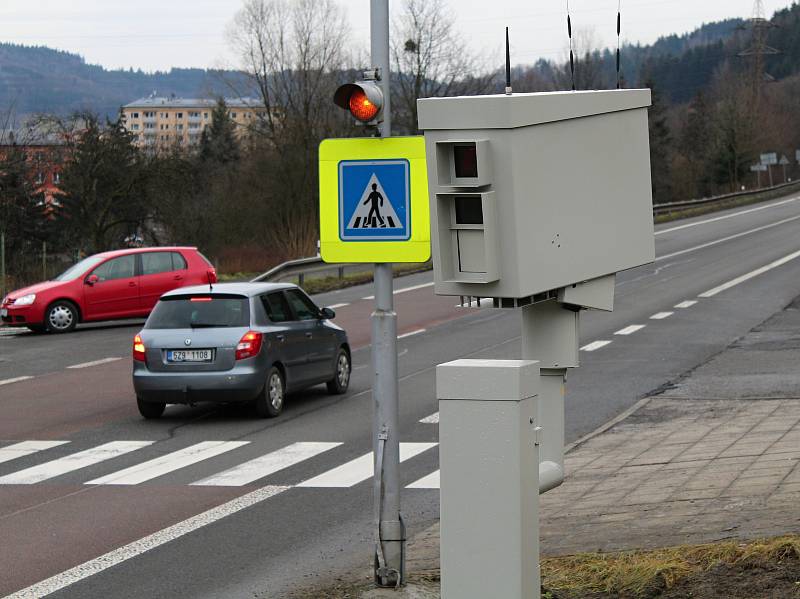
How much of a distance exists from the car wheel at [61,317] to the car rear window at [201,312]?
11504mm

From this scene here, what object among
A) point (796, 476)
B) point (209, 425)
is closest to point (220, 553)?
point (796, 476)

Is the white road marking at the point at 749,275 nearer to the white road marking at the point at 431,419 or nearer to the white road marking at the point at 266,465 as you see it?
the white road marking at the point at 431,419

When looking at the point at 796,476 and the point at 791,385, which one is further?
the point at 791,385

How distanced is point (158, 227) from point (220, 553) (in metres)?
53.9

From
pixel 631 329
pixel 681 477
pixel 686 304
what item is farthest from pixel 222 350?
pixel 686 304

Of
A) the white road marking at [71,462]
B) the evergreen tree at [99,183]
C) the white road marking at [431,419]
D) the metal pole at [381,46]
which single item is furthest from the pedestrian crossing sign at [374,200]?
the evergreen tree at [99,183]

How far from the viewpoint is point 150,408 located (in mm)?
16625

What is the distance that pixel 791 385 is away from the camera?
56.1 ft

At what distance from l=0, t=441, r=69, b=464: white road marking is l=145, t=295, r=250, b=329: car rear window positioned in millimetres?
2159

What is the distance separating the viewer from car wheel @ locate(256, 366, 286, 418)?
16359 mm

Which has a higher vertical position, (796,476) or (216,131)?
(216,131)

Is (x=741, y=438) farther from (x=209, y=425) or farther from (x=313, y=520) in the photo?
(x=209, y=425)

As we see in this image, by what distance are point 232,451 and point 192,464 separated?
81cm

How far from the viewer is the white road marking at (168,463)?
498 inches
